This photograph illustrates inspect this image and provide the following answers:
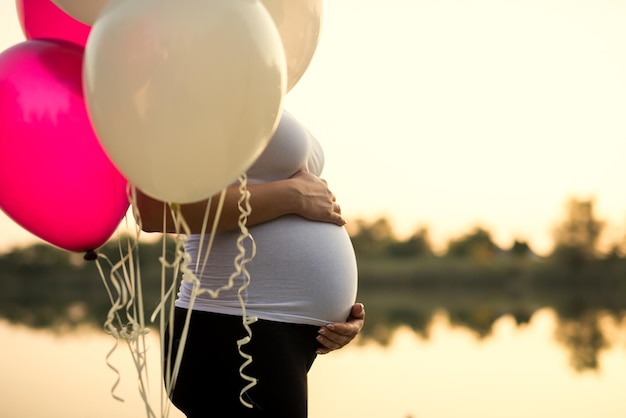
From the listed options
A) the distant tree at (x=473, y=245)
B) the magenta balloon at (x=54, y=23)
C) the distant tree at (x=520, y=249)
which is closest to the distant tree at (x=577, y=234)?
the distant tree at (x=520, y=249)

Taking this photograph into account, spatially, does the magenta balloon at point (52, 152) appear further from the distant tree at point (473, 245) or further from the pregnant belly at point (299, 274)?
the distant tree at point (473, 245)

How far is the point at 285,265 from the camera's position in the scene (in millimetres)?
1300

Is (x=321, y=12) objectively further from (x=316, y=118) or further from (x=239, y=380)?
(x=316, y=118)

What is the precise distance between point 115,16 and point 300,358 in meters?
0.62

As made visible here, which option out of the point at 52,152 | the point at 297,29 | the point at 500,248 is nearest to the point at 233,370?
the point at 52,152

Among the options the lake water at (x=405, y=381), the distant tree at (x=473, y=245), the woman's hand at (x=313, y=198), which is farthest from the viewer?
the distant tree at (x=473, y=245)

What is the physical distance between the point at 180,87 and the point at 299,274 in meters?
0.48

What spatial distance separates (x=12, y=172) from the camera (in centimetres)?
123

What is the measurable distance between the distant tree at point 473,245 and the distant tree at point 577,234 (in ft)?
6.44

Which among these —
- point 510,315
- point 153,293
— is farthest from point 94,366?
point 153,293

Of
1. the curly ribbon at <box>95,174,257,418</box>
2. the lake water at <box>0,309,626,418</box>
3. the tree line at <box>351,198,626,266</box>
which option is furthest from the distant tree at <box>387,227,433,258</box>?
the curly ribbon at <box>95,174,257,418</box>

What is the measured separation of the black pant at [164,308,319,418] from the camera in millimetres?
1226

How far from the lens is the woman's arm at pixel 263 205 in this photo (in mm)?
1229

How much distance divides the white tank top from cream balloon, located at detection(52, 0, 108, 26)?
0.34m
